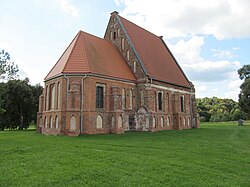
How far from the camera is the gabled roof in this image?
22125 mm

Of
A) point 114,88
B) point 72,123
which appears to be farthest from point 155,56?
point 72,123

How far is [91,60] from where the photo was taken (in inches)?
909

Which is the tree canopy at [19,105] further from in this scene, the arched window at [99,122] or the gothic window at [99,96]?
the arched window at [99,122]

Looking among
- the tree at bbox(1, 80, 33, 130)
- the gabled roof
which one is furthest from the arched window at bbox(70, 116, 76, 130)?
the tree at bbox(1, 80, 33, 130)

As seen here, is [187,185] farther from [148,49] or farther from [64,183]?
[148,49]

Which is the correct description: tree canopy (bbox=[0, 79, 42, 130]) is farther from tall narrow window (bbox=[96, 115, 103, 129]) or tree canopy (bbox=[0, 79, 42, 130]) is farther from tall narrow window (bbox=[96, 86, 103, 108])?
tall narrow window (bbox=[96, 115, 103, 129])

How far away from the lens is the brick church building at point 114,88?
2133cm

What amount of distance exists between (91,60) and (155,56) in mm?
11263

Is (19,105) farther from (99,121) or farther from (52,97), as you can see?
(99,121)

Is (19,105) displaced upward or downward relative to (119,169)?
upward

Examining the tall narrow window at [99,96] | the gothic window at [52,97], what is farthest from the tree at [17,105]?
the tall narrow window at [99,96]

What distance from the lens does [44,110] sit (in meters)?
24.6

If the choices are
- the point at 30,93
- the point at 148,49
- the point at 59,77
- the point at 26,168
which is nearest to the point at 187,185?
the point at 26,168

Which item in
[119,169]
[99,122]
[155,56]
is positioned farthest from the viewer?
[155,56]
